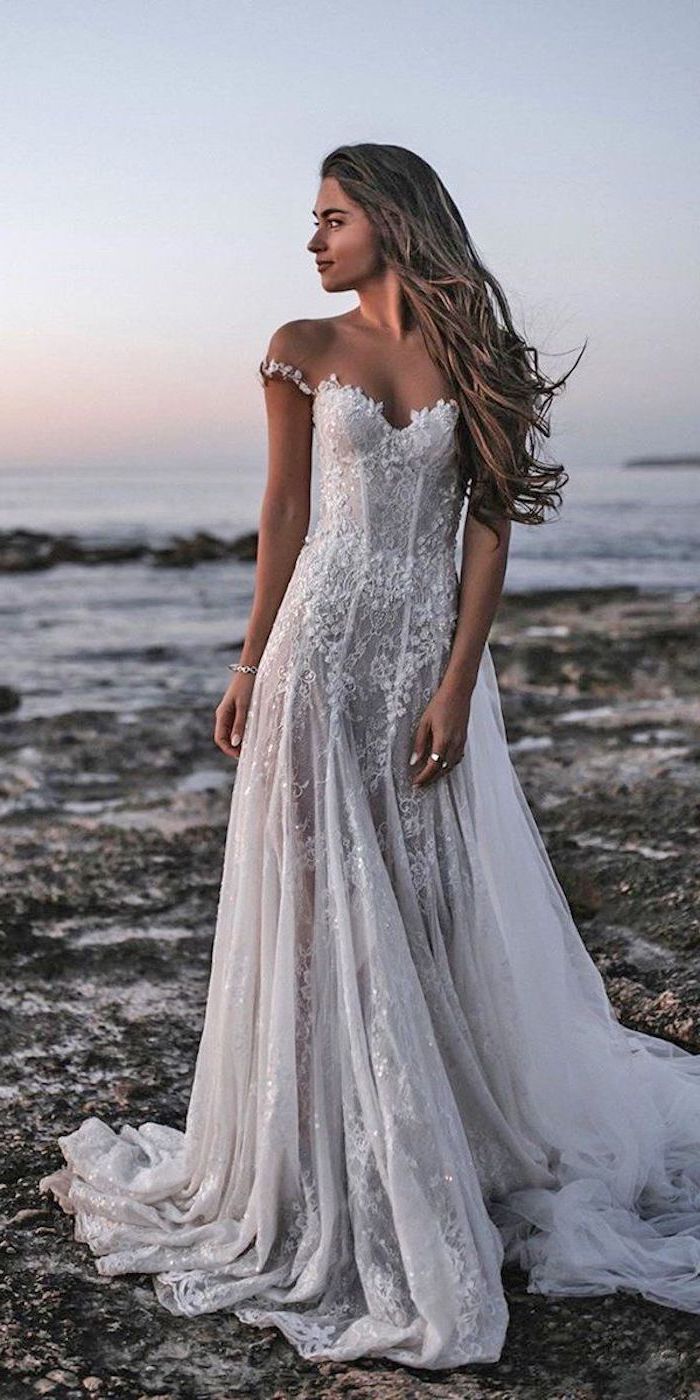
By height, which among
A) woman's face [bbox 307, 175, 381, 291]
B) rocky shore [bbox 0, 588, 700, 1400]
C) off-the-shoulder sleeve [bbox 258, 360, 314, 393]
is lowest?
rocky shore [bbox 0, 588, 700, 1400]

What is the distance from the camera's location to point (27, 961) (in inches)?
219

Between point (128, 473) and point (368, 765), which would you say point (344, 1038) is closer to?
point (368, 765)

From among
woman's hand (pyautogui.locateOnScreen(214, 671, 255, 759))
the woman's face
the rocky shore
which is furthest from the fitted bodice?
the rocky shore

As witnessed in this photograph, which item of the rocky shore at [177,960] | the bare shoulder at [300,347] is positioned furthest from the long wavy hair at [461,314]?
the rocky shore at [177,960]

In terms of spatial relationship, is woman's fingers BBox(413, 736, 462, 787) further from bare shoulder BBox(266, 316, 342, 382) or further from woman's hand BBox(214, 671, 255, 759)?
bare shoulder BBox(266, 316, 342, 382)

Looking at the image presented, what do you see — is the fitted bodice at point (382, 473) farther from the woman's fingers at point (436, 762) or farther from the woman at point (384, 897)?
the woman's fingers at point (436, 762)

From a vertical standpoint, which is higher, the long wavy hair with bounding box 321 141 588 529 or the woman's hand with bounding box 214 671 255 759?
the long wavy hair with bounding box 321 141 588 529

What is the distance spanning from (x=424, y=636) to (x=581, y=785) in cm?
491

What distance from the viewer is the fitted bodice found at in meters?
3.06

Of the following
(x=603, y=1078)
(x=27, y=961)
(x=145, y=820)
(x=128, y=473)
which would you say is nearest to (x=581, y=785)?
(x=145, y=820)

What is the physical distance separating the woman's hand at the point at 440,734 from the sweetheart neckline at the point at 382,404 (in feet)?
1.87

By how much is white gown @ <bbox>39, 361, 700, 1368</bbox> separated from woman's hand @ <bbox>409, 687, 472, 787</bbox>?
0.13ft

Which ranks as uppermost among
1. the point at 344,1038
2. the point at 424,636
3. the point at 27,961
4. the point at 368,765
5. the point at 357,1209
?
the point at 424,636

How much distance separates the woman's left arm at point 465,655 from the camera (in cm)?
314
